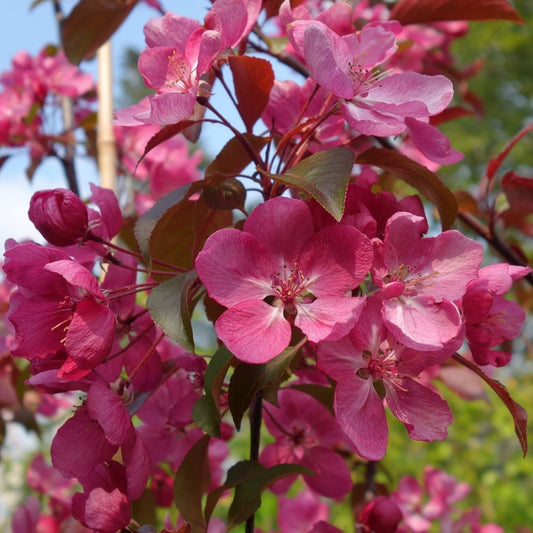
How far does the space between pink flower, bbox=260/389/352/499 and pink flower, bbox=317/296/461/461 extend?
0.92 ft

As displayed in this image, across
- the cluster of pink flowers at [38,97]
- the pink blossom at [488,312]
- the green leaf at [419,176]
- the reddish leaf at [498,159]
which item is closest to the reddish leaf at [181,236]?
the green leaf at [419,176]

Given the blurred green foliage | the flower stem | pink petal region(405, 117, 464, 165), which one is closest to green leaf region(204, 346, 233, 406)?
the flower stem

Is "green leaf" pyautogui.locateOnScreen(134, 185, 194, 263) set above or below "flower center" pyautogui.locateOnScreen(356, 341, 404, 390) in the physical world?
above

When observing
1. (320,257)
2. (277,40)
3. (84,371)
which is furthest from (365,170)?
(277,40)

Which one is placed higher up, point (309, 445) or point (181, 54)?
point (181, 54)

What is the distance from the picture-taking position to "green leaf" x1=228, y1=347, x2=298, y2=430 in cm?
71

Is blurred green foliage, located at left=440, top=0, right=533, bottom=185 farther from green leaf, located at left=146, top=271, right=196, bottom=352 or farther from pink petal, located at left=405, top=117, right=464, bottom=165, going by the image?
green leaf, located at left=146, top=271, right=196, bottom=352

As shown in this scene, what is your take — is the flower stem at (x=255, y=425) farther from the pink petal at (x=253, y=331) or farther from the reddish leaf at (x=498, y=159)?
the reddish leaf at (x=498, y=159)

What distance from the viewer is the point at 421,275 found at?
763 millimetres

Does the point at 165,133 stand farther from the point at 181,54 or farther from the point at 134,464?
the point at 134,464

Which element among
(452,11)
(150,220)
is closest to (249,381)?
(150,220)

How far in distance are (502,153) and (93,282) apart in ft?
2.53

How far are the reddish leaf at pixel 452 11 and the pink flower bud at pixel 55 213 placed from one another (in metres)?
0.76

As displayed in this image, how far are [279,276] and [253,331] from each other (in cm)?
10
